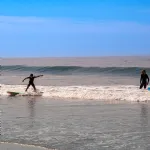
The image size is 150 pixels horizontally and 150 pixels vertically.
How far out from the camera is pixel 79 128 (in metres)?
11.3

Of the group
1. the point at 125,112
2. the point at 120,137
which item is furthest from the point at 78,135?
the point at 125,112

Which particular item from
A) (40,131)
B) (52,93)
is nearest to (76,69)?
(52,93)

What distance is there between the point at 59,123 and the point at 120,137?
2879mm

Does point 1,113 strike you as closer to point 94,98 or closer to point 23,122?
point 23,122

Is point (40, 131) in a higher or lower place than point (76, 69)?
lower

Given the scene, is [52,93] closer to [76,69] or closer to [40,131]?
[40,131]

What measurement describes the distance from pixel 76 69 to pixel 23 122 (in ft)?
172

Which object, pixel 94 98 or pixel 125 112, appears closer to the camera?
pixel 125 112

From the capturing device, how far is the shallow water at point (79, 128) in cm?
929

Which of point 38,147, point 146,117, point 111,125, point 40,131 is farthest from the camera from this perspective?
point 146,117

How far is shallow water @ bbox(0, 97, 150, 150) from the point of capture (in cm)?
929

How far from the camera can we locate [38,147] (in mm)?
8820

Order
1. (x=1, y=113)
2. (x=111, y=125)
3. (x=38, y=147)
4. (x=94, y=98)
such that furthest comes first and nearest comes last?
(x=94, y=98), (x=1, y=113), (x=111, y=125), (x=38, y=147)

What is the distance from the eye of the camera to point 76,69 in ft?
213
